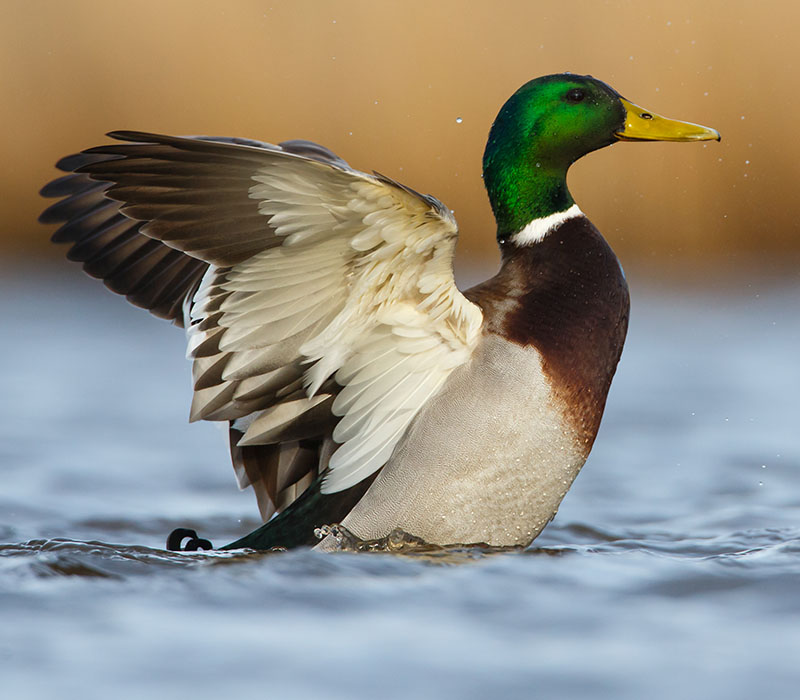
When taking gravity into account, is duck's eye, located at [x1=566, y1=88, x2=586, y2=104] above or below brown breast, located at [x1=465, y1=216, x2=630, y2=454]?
above

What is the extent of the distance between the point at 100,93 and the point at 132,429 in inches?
162

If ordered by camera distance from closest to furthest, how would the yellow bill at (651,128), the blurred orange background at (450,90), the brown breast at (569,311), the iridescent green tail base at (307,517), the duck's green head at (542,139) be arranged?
the brown breast at (569,311) < the iridescent green tail base at (307,517) < the duck's green head at (542,139) < the yellow bill at (651,128) < the blurred orange background at (450,90)

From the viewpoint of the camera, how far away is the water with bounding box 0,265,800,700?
290 centimetres

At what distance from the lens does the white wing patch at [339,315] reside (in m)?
3.40

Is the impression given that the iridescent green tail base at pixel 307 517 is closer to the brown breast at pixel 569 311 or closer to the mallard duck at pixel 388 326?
the mallard duck at pixel 388 326

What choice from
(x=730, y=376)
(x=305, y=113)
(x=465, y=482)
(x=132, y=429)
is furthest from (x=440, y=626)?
(x=305, y=113)

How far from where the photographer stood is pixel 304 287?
3.60 metres

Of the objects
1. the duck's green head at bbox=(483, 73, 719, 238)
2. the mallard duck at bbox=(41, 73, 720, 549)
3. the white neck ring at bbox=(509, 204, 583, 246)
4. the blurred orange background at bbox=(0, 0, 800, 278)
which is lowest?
the mallard duck at bbox=(41, 73, 720, 549)

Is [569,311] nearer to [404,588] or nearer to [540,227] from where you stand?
[540,227]

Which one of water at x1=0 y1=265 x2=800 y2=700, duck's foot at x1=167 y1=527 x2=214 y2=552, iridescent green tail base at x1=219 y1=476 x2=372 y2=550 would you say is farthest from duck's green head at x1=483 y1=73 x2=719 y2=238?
duck's foot at x1=167 y1=527 x2=214 y2=552

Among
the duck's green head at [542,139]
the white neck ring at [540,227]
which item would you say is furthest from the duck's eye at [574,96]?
the white neck ring at [540,227]

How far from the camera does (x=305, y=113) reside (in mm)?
9578

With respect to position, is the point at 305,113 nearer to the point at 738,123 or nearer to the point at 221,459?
the point at 738,123

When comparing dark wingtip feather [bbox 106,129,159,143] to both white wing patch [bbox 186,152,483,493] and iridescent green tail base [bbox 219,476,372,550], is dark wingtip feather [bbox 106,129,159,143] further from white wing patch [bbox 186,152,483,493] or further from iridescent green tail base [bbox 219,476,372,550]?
iridescent green tail base [bbox 219,476,372,550]
